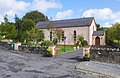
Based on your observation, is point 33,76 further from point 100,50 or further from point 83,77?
point 100,50

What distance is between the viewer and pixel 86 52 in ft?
65.1

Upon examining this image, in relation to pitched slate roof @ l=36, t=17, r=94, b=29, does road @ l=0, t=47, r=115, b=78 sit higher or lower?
lower

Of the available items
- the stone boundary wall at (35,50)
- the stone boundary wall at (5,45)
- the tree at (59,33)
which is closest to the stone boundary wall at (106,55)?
the stone boundary wall at (35,50)

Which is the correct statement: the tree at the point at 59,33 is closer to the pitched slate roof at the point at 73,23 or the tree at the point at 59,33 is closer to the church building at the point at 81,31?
the church building at the point at 81,31

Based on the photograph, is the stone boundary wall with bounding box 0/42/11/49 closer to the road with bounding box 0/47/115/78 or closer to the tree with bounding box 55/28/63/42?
the road with bounding box 0/47/115/78

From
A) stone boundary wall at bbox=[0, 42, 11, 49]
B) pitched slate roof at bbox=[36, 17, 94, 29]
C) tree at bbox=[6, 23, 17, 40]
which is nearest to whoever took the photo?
stone boundary wall at bbox=[0, 42, 11, 49]

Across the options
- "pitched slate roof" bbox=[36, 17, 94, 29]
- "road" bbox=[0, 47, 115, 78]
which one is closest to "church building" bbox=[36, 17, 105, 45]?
"pitched slate roof" bbox=[36, 17, 94, 29]

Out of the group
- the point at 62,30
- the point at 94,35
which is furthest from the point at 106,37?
the point at 62,30

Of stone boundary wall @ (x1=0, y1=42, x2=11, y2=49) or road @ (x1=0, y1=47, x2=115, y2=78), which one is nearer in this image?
road @ (x1=0, y1=47, x2=115, y2=78)

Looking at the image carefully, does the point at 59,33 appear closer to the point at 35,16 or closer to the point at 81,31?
the point at 81,31

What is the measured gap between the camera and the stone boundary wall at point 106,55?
18766 millimetres

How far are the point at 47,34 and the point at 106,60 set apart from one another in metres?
32.2

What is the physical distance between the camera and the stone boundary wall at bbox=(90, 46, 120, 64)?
18766 mm

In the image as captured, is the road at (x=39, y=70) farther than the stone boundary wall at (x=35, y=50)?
No
